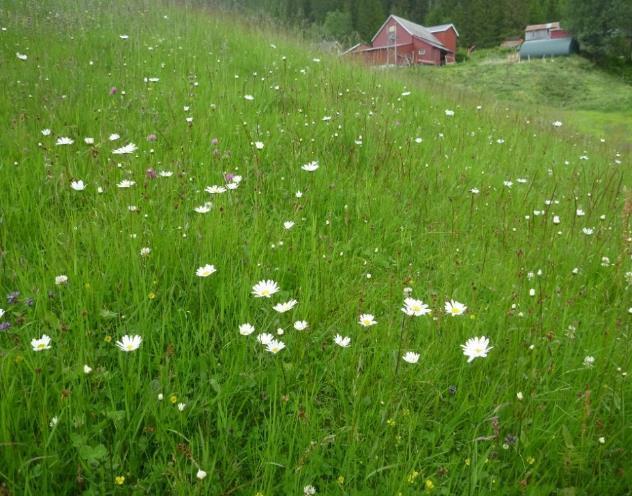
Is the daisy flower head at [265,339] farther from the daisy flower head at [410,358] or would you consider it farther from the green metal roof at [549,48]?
the green metal roof at [549,48]

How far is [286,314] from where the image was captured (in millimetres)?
1913

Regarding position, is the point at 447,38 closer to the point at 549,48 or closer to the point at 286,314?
the point at 549,48

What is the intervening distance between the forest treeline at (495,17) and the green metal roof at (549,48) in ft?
3.75

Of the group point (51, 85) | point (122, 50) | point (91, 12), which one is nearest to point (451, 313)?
point (51, 85)

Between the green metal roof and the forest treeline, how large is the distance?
1.14 meters

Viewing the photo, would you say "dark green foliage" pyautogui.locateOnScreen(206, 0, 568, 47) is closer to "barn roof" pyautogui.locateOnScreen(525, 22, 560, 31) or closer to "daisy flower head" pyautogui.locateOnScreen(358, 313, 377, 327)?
"barn roof" pyautogui.locateOnScreen(525, 22, 560, 31)

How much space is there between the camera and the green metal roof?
43.4 m

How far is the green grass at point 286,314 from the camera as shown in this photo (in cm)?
134

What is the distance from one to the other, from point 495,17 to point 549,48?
13677mm

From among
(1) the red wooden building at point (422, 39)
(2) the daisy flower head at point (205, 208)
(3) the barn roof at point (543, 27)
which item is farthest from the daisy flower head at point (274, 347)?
(3) the barn roof at point (543, 27)

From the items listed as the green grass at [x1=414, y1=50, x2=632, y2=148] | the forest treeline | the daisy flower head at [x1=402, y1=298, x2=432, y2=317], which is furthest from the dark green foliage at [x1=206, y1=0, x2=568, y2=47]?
the daisy flower head at [x1=402, y1=298, x2=432, y2=317]

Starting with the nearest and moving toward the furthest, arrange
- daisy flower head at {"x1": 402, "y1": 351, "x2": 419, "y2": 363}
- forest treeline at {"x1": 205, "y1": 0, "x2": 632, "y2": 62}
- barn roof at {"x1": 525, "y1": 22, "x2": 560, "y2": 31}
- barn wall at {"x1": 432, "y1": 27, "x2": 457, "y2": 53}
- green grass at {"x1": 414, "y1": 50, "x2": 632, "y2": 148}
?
daisy flower head at {"x1": 402, "y1": 351, "x2": 419, "y2": 363}, green grass at {"x1": 414, "y1": 50, "x2": 632, "y2": 148}, forest treeline at {"x1": 205, "y1": 0, "x2": 632, "y2": 62}, barn roof at {"x1": 525, "y1": 22, "x2": 560, "y2": 31}, barn wall at {"x1": 432, "y1": 27, "x2": 457, "y2": 53}

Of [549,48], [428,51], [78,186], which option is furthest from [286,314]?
[549,48]

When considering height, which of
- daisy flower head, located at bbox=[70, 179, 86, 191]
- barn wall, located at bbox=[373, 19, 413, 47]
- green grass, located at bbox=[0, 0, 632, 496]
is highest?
barn wall, located at bbox=[373, 19, 413, 47]
